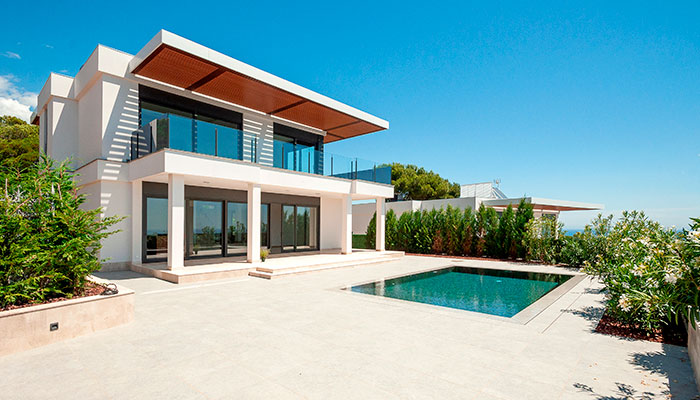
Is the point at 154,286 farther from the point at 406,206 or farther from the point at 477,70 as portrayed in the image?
the point at 406,206

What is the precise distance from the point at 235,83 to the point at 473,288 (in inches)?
420

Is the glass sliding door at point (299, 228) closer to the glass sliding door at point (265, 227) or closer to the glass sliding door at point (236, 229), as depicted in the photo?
the glass sliding door at point (265, 227)

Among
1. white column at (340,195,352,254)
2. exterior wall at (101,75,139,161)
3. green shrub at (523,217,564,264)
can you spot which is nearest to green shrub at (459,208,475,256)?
green shrub at (523,217,564,264)

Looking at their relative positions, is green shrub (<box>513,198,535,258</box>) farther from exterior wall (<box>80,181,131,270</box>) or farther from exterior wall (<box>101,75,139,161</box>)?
exterior wall (<box>101,75,139,161</box>)

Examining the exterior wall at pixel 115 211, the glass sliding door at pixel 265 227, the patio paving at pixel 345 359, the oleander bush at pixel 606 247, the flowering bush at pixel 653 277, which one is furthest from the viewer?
the glass sliding door at pixel 265 227

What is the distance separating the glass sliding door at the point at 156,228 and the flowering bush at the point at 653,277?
43.3 ft

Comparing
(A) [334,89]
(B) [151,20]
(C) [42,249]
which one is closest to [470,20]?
(A) [334,89]

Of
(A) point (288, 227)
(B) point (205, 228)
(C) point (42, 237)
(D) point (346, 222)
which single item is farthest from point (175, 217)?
(D) point (346, 222)

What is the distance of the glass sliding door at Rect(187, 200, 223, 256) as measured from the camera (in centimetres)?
1345

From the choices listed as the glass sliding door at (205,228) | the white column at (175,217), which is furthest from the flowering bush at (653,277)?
the glass sliding door at (205,228)

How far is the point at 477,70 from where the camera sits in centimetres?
1653

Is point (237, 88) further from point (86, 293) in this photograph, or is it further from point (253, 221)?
point (86, 293)

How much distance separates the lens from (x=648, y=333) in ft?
17.1

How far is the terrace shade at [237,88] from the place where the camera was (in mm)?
10648
